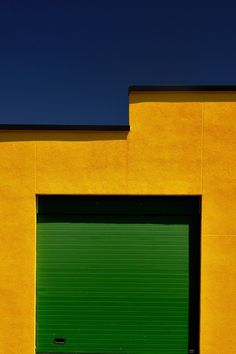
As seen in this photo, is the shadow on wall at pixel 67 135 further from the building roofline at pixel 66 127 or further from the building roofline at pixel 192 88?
the building roofline at pixel 192 88

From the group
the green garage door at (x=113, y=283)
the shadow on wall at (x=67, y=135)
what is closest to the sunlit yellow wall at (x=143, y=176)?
the shadow on wall at (x=67, y=135)

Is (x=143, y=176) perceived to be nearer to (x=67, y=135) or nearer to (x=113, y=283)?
(x=67, y=135)

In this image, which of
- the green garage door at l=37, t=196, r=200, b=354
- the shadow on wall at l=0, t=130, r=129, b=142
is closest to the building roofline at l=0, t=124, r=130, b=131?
the shadow on wall at l=0, t=130, r=129, b=142

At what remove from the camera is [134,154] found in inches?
263

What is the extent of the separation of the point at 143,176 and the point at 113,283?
2.23 meters

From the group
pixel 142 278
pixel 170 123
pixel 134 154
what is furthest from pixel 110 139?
→ pixel 142 278

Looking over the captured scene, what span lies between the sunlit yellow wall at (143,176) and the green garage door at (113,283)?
0.38 meters

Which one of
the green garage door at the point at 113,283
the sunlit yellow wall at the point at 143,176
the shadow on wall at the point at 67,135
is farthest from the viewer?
the green garage door at the point at 113,283

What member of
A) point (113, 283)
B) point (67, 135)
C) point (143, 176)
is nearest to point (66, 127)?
point (67, 135)

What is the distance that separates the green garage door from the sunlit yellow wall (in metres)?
0.38

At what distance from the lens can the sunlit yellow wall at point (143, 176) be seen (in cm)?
661

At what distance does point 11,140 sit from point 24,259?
2.36 metres

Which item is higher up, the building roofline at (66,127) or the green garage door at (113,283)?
the building roofline at (66,127)

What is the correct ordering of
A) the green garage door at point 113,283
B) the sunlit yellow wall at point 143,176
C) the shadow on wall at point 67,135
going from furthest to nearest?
1. the green garage door at point 113,283
2. the shadow on wall at point 67,135
3. the sunlit yellow wall at point 143,176
